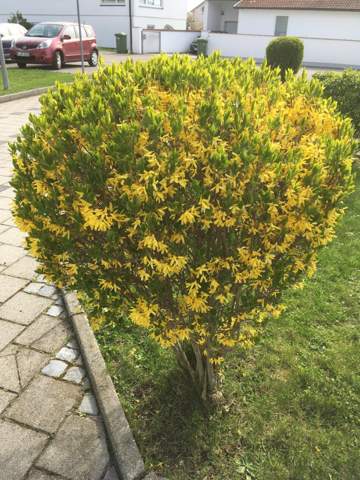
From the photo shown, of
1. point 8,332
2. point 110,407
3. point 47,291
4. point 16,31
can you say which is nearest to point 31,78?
point 16,31

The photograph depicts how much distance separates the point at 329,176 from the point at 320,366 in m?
2.13

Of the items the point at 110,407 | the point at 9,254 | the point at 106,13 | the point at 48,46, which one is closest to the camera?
the point at 110,407

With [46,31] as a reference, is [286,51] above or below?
below

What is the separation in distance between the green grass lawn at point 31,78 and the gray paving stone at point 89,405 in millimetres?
14324

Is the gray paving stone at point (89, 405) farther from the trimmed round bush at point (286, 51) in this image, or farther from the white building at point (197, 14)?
the white building at point (197, 14)

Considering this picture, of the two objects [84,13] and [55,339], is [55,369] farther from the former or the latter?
[84,13]

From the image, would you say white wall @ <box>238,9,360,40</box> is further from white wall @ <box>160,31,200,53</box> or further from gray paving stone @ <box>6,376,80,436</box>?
gray paving stone @ <box>6,376,80,436</box>

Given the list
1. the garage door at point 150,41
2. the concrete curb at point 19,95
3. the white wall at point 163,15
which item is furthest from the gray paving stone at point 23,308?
the white wall at point 163,15

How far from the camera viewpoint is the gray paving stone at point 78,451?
2824 millimetres

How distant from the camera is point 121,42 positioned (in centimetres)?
3209

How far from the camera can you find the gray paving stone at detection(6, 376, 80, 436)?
10.3 ft

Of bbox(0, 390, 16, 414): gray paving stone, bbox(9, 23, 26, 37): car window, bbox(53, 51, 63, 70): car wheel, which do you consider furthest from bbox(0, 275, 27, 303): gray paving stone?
bbox(9, 23, 26, 37): car window

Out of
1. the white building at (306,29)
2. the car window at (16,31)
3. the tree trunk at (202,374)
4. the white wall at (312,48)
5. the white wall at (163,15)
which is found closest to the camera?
the tree trunk at (202,374)

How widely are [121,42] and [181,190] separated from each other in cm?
3392
